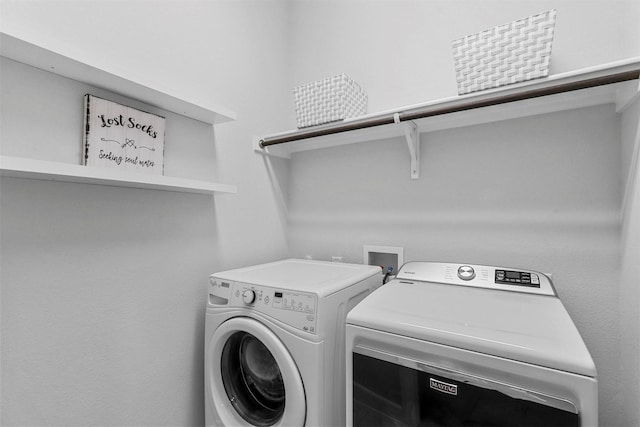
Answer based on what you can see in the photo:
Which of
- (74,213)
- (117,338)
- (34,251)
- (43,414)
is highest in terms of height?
(74,213)

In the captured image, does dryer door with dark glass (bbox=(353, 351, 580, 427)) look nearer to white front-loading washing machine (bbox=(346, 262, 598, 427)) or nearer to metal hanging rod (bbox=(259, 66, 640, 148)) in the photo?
white front-loading washing machine (bbox=(346, 262, 598, 427))

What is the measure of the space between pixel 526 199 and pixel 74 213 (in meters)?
1.80

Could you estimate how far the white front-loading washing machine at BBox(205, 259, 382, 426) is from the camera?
3.39 ft

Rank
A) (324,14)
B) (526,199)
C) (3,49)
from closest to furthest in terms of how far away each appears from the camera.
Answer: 1. (3,49)
2. (526,199)
3. (324,14)

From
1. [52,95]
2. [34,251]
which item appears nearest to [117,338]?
[34,251]

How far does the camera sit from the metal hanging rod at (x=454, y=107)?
923mm

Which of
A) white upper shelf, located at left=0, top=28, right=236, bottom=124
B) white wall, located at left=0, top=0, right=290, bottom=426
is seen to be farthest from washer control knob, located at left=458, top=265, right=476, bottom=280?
white upper shelf, located at left=0, top=28, right=236, bottom=124

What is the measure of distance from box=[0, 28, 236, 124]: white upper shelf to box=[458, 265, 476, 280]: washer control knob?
1284 millimetres

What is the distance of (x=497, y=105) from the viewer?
1.15 meters

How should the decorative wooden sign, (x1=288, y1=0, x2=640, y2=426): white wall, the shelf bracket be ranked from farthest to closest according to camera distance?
the shelf bracket < (x1=288, y1=0, x2=640, y2=426): white wall < the decorative wooden sign

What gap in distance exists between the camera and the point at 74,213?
1.01 meters

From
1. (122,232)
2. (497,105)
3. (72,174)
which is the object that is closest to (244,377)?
(122,232)

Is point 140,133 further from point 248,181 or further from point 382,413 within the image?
point 382,413

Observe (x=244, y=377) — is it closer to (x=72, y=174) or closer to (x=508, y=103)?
(x=72, y=174)
